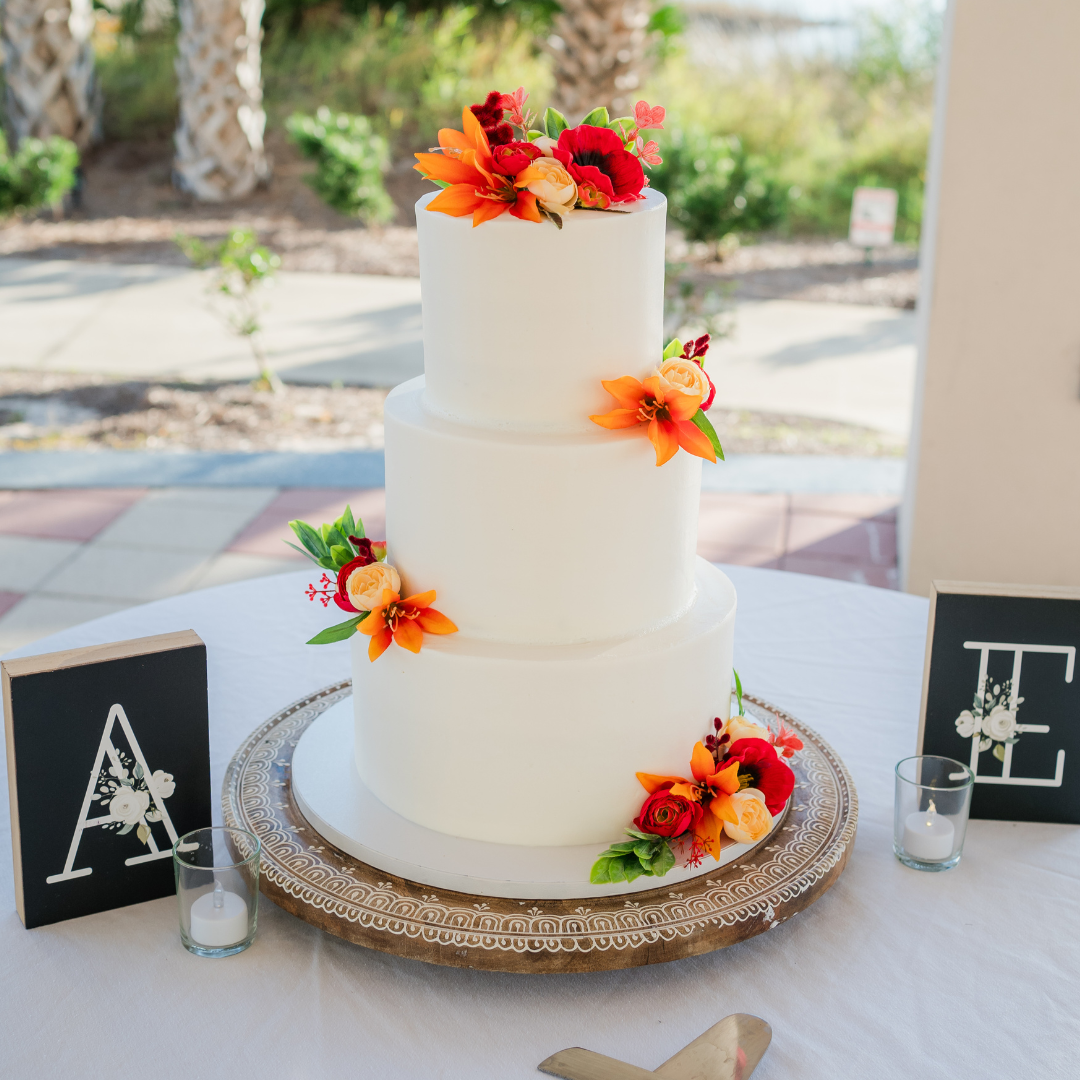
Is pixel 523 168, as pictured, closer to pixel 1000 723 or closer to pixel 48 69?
pixel 1000 723

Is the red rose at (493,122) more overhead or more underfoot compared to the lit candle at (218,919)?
more overhead

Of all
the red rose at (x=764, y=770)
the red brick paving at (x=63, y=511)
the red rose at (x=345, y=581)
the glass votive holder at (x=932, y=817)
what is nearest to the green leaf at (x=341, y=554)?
the red rose at (x=345, y=581)

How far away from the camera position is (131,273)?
7.55 meters

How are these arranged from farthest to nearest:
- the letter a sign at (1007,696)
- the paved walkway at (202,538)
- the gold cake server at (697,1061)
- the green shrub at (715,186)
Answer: the green shrub at (715,186) < the paved walkway at (202,538) < the letter a sign at (1007,696) < the gold cake server at (697,1061)

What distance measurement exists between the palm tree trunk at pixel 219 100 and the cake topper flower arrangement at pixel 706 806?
7.85 meters

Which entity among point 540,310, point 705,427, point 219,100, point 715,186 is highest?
point 219,100

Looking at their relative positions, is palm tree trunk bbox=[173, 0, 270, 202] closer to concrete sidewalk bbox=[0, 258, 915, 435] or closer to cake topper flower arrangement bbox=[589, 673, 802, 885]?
concrete sidewalk bbox=[0, 258, 915, 435]

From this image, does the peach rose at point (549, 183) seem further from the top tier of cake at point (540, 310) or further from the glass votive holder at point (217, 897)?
the glass votive holder at point (217, 897)

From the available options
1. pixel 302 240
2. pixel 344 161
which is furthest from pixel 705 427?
pixel 302 240

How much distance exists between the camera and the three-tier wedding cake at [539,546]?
1.26 meters

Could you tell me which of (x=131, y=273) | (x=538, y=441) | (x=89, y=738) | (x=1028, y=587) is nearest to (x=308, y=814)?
(x=89, y=738)

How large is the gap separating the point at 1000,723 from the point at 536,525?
2.26 feet

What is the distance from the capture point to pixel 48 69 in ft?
28.8

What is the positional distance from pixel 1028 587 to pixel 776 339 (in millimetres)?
5308
